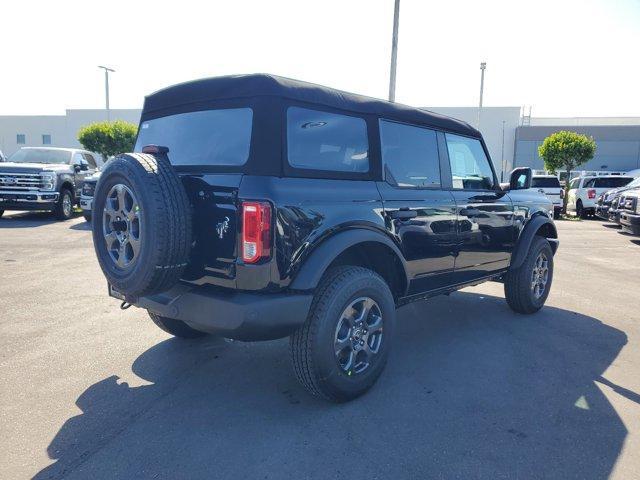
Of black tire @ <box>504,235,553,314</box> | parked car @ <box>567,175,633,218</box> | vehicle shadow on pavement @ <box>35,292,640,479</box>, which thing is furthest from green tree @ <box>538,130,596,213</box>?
vehicle shadow on pavement @ <box>35,292,640,479</box>

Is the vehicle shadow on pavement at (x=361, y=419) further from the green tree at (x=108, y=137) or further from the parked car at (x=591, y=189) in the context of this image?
the green tree at (x=108, y=137)

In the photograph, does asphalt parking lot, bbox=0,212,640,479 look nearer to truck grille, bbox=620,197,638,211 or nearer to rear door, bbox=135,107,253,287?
rear door, bbox=135,107,253,287

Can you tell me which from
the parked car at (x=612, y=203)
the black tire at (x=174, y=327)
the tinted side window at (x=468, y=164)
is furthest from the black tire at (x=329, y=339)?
A: the parked car at (x=612, y=203)

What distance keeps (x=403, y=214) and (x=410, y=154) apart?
59 centimetres

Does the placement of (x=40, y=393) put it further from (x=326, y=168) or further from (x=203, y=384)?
(x=326, y=168)

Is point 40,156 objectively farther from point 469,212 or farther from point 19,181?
point 469,212

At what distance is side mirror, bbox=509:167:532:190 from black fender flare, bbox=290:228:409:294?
95.7 inches

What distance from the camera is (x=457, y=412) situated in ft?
9.79

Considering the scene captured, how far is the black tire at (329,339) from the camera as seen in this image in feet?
9.28

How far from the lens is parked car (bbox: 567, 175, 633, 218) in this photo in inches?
702

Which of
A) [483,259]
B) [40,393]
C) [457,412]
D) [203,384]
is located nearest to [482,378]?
[457,412]

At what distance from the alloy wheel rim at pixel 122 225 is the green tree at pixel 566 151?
21.4 meters

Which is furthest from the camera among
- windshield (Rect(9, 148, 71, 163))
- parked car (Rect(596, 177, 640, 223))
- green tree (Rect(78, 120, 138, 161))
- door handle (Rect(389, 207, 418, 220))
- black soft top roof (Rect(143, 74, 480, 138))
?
green tree (Rect(78, 120, 138, 161))

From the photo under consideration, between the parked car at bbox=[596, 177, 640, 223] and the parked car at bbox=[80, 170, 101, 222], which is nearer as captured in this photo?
the parked car at bbox=[80, 170, 101, 222]
